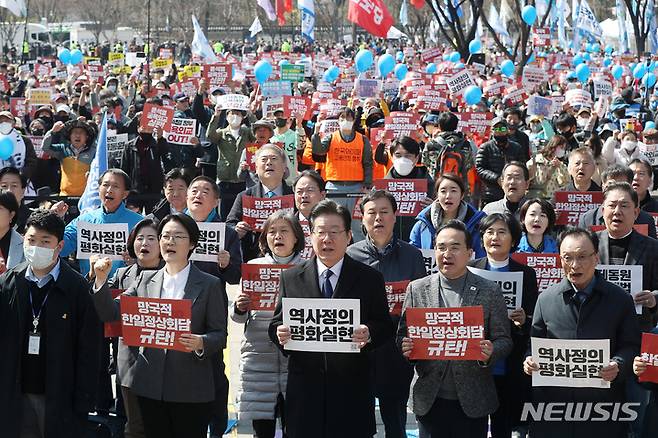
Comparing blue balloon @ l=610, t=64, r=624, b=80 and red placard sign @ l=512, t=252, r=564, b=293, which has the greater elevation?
blue balloon @ l=610, t=64, r=624, b=80

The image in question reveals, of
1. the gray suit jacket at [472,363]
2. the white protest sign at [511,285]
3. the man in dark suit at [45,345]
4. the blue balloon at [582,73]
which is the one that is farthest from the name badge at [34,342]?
the blue balloon at [582,73]

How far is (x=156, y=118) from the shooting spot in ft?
45.3

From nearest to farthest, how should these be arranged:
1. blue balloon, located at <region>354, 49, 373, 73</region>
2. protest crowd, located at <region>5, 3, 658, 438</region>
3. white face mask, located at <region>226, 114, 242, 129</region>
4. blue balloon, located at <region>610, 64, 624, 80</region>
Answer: protest crowd, located at <region>5, 3, 658, 438</region> < white face mask, located at <region>226, 114, 242, 129</region> < blue balloon, located at <region>354, 49, 373, 73</region> < blue balloon, located at <region>610, 64, 624, 80</region>

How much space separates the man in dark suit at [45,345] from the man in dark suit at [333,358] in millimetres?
1002

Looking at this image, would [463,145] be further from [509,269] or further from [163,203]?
[509,269]

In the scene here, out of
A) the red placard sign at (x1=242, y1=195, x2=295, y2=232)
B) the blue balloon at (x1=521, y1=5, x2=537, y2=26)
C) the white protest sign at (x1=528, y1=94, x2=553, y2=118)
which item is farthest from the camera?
the blue balloon at (x1=521, y1=5, x2=537, y2=26)

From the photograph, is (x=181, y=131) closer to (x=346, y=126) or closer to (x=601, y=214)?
(x=346, y=126)

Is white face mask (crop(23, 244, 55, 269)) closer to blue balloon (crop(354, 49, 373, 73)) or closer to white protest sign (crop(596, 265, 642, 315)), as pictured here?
white protest sign (crop(596, 265, 642, 315))

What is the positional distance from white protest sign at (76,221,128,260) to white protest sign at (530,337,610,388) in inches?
123

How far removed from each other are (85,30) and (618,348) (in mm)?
89558

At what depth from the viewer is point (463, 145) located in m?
13.1

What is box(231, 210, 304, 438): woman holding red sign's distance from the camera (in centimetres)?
691

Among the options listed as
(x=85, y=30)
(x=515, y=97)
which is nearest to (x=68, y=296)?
(x=515, y=97)

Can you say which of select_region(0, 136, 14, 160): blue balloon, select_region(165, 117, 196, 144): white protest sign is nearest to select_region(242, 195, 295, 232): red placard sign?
select_region(0, 136, 14, 160): blue balloon
